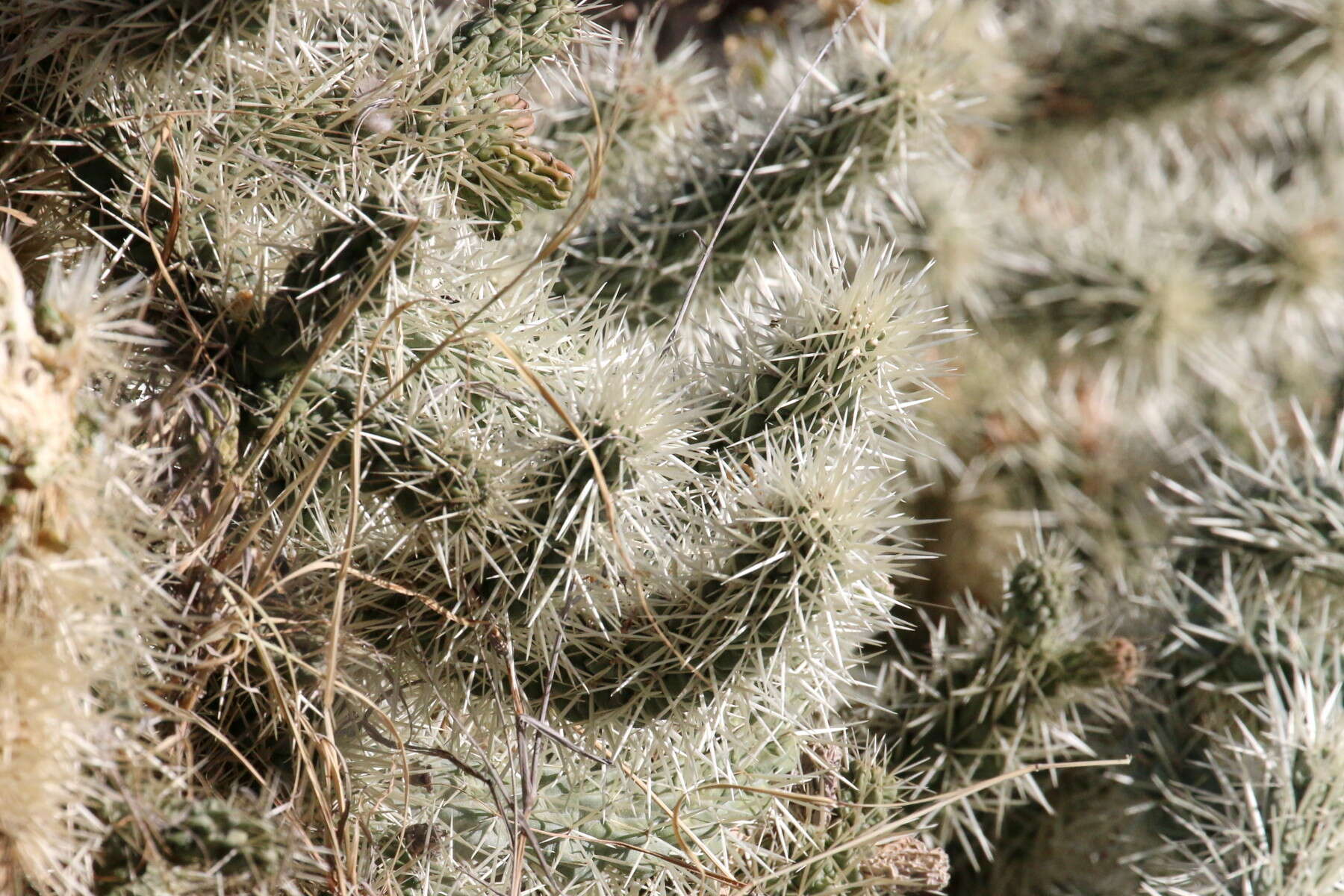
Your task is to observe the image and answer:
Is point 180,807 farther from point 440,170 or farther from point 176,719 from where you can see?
point 440,170

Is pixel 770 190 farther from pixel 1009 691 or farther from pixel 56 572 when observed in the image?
pixel 56 572

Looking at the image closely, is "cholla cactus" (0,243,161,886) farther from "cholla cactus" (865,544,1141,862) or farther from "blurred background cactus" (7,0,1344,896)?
"cholla cactus" (865,544,1141,862)

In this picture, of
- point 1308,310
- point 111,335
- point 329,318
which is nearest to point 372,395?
point 329,318

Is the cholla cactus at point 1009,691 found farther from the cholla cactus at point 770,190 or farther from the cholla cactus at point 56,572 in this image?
the cholla cactus at point 56,572

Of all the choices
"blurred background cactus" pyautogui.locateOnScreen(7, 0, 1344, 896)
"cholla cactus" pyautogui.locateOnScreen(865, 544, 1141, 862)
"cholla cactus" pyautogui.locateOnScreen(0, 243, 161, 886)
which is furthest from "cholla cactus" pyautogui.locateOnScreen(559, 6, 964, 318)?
"cholla cactus" pyautogui.locateOnScreen(0, 243, 161, 886)

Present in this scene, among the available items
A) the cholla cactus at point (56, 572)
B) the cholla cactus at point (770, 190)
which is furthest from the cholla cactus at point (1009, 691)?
the cholla cactus at point (56, 572)

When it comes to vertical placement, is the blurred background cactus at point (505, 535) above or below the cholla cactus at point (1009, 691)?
above

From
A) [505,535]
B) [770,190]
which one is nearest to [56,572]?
[505,535]

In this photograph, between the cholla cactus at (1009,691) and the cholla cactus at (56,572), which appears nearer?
the cholla cactus at (56,572)
